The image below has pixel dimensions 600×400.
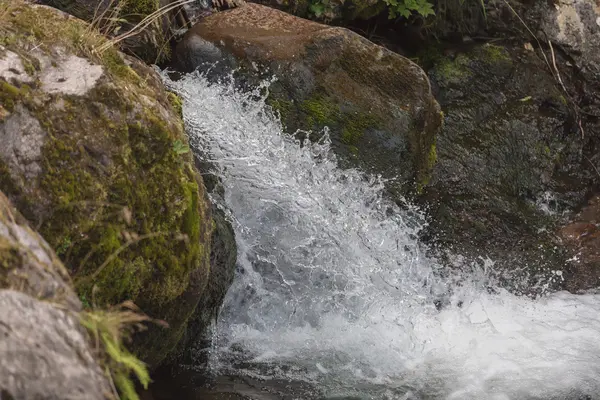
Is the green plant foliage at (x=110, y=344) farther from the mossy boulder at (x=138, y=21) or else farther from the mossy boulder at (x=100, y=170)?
the mossy boulder at (x=138, y=21)

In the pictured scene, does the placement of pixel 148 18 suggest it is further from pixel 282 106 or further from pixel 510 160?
pixel 510 160

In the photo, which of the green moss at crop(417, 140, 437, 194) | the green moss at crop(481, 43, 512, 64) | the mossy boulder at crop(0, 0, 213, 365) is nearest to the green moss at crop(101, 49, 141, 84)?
the mossy boulder at crop(0, 0, 213, 365)

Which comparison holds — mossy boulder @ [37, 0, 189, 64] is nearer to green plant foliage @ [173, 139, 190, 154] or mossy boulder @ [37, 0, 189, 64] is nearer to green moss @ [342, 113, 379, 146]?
green moss @ [342, 113, 379, 146]

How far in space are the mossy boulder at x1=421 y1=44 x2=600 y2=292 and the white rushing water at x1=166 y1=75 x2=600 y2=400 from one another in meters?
0.47

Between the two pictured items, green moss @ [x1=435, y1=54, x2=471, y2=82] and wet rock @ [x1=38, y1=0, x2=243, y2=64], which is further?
green moss @ [x1=435, y1=54, x2=471, y2=82]

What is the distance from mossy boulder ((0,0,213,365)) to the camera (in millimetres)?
2900

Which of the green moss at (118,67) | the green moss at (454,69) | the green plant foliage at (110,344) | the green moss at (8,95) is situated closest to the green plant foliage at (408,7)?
the green moss at (454,69)

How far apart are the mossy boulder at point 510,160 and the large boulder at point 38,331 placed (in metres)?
4.26

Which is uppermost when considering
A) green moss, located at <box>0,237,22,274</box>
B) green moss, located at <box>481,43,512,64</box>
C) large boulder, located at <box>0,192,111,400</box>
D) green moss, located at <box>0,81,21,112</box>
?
green moss, located at <box>0,81,21,112</box>

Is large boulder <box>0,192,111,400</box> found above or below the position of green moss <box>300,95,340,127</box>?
above

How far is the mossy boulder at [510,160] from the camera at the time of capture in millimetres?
6059

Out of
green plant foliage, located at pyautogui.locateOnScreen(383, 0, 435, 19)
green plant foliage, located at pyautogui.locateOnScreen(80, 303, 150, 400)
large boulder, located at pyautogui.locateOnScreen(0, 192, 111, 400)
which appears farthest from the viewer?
green plant foliage, located at pyautogui.locateOnScreen(383, 0, 435, 19)

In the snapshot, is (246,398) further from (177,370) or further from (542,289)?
(542,289)

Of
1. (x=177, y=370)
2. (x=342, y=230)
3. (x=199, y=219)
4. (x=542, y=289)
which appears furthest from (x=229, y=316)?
(x=542, y=289)
